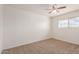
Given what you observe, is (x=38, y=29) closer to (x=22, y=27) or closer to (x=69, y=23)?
(x=22, y=27)

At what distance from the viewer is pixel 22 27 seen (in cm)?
164

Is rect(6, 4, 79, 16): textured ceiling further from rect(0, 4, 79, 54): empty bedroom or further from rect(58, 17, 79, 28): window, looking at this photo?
rect(58, 17, 79, 28): window

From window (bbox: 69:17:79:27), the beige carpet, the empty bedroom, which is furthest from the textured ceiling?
the beige carpet

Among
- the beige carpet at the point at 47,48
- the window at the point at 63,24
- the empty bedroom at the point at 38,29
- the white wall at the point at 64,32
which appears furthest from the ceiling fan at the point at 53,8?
the beige carpet at the point at 47,48

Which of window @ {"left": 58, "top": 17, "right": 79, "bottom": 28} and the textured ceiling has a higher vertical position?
the textured ceiling

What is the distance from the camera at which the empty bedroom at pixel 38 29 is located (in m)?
1.57

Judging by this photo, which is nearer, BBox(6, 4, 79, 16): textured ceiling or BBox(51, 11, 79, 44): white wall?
BBox(6, 4, 79, 16): textured ceiling

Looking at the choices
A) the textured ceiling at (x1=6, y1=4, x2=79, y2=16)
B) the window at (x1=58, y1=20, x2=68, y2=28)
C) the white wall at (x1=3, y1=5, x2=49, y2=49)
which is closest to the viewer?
the textured ceiling at (x1=6, y1=4, x2=79, y2=16)

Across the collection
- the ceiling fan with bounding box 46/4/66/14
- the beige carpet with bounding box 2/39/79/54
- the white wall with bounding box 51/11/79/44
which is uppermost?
the ceiling fan with bounding box 46/4/66/14

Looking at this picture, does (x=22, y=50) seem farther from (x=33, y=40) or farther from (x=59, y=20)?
(x=59, y=20)

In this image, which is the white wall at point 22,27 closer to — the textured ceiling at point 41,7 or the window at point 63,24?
the textured ceiling at point 41,7

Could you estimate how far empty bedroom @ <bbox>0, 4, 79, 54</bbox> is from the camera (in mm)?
1573

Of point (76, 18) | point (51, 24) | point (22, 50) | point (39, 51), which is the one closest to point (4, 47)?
point (22, 50)

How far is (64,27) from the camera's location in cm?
173
